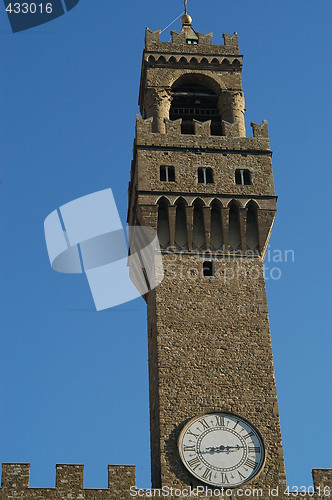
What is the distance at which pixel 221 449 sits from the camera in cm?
3334

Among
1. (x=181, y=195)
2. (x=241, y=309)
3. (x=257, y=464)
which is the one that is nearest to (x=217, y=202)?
(x=181, y=195)

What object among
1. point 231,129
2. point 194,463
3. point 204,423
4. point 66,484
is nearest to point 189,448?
point 194,463

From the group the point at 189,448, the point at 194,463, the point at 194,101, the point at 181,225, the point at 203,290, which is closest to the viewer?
the point at 194,463

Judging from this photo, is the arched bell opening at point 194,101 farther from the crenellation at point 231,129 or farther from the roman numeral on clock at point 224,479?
the roman numeral on clock at point 224,479

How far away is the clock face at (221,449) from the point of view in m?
32.9

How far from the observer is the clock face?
32.9 meters

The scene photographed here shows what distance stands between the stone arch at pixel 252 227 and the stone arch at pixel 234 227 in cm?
36

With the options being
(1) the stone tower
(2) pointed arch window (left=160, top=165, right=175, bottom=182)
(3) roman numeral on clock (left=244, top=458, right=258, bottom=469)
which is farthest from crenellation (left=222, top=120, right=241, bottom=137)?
(3) roman numeral on clock (left=244, top=458, right=258, bottom=469)

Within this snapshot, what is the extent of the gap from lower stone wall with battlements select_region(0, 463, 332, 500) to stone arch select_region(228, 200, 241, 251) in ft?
29.7

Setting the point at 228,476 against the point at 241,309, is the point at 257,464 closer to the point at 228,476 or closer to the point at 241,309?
the point at 228,476

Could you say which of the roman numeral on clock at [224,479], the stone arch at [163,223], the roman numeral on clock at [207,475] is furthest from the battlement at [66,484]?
the stone arch at [163,223]

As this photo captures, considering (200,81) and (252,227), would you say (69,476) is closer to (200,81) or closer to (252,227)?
(252,227)

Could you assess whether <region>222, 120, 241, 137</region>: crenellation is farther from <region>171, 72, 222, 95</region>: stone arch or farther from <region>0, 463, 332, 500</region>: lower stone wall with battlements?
<region>0, 463, 332, 500</region>: lower stone wall with battlements

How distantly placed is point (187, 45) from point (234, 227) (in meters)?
9.18
